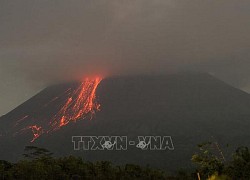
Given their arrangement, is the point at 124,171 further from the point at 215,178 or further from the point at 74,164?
the point at 215,178

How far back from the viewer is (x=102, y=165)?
77500mm

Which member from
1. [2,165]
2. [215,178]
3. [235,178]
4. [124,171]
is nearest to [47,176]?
[2,165]

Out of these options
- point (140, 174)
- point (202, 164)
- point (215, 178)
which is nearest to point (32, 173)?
point (140, 174)

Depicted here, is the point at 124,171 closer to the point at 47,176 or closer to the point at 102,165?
the point at 102,165

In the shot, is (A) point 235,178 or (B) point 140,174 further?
(B) point 140,174

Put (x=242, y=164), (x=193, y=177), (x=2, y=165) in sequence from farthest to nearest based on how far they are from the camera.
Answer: (x=193, y=177) < (x=2, y=165) < (x=242, y=164)

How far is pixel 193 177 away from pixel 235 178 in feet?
114

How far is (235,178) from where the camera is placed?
1622 inches

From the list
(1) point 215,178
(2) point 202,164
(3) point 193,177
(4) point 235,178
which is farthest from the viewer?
(3) point 193,177

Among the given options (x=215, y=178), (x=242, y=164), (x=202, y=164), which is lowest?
(x=215, y=178)

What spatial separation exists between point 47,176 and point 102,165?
36.0 feet

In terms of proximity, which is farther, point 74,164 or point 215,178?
point 74,164

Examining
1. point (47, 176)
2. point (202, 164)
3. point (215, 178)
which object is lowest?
point (215, 178)

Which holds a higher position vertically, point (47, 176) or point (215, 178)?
point (47, 176)
